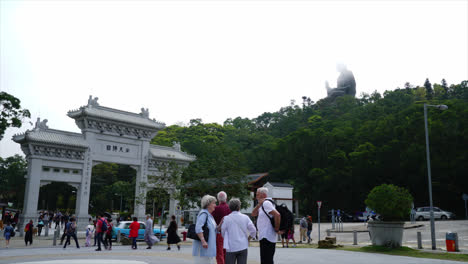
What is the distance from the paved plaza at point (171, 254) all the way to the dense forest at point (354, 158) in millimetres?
8740


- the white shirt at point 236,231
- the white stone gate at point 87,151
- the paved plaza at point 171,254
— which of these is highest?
the white stone gate at point 87,151

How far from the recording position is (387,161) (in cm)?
4753

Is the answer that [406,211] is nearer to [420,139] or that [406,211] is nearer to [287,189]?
[287,189]

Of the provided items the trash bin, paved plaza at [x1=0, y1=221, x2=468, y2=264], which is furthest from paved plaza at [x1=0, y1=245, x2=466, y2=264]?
the trash bin

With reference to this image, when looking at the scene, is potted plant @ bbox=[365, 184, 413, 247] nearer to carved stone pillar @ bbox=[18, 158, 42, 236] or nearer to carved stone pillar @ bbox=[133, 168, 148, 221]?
carved stone pillar @ bbox=[133, 168, 148, 221]

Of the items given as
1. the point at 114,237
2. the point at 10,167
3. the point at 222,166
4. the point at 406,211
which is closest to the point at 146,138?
the point at 222,166

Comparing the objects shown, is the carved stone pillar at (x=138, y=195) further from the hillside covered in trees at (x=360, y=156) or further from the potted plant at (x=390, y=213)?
the potted plant at (x=390, y=213)

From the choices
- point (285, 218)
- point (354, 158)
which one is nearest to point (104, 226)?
point (285, 218)

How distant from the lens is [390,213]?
16406mm

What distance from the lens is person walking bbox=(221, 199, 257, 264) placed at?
6695 millimetres

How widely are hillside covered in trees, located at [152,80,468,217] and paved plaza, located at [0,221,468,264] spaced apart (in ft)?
35.4

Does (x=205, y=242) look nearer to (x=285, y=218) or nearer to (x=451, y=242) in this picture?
(x=285, y=218)

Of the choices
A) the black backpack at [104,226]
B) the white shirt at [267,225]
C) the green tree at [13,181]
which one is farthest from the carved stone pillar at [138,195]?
the green tree at [13,181]

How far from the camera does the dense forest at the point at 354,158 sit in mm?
29750
